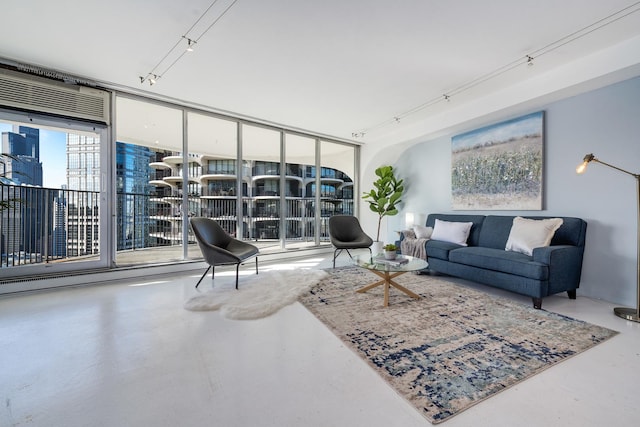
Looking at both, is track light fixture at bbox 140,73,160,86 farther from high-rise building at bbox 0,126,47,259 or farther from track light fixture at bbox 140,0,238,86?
high-rise building at bbox 0,126,47,259

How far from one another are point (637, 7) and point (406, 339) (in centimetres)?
341

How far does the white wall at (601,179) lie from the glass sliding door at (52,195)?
617 cm

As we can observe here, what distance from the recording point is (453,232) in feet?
13.7

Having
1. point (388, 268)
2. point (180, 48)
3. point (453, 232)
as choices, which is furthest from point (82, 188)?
point (453, 232)

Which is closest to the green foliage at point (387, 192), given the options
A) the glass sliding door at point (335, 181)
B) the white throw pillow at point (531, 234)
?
the glass sliding door at point (335, 181)

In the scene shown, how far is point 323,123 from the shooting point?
5391 mm

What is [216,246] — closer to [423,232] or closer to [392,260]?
[392,260]

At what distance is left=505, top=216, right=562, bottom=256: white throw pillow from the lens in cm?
315

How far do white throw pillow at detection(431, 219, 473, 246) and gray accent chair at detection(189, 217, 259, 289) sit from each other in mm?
2915

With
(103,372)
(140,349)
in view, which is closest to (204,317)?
(140,349)

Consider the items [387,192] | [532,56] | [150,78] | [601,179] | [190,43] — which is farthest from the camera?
[387,192]

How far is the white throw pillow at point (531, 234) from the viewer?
124 inches

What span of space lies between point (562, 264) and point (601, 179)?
1.22 metres

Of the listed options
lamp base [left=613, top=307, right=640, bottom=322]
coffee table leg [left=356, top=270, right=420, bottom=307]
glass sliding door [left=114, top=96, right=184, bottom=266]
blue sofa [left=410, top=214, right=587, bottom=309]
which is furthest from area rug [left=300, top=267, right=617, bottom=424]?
glass sliding door [left=114, top=96, right=184, bottom=266]
